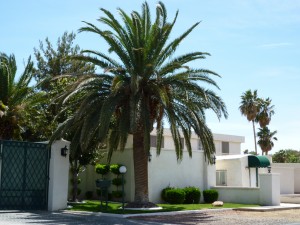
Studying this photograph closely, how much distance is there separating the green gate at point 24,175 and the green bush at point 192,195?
30.0 feet

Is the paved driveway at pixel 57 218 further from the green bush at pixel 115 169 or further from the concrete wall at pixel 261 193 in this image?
the concrete wall at pixel 261 193

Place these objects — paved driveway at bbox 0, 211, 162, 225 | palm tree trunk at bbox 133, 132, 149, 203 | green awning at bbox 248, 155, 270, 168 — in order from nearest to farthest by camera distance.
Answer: paved driveway at bbox 0, 211, 162, 225, palm tree trunk at bbox 133, 132, 149, 203, green awning at bbox 248, 155, 270, 168

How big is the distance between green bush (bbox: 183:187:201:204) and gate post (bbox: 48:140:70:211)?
27.0 ft

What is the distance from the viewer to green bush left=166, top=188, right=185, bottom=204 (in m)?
24.7

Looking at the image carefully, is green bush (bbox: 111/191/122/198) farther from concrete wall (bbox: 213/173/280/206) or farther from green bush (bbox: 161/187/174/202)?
concrete wall (bbox: 213/173/280/206)

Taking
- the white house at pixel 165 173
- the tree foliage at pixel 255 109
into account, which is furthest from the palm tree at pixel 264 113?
the white house at pixel 165 173

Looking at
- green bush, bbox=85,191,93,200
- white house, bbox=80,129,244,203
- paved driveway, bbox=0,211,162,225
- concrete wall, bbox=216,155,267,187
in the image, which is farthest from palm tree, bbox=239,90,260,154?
paved driveway, bbox=0,211,162,225

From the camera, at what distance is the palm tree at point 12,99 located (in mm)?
23469

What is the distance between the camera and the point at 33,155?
1920cm

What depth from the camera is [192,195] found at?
25719 millimetres

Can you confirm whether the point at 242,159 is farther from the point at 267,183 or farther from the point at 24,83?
the point at 24,83

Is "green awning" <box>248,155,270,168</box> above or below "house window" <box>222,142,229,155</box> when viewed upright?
below

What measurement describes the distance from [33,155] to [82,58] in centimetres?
483

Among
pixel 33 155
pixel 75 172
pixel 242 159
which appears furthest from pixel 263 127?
pixel 33 155
